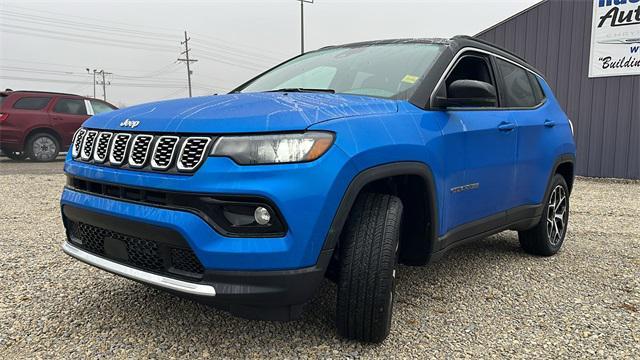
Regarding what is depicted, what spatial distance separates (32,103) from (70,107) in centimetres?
81

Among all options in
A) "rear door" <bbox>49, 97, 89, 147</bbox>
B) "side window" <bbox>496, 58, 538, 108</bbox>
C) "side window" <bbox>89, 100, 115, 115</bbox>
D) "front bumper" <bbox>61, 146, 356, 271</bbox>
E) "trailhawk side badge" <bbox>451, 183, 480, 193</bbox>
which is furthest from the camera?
"side window" <bbox>89, 100, 115, 115</bbox>

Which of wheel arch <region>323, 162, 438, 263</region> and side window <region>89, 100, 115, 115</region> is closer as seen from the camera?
wheel arch <region>323, 162, 438, 263</region>

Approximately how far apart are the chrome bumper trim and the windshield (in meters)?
1.50

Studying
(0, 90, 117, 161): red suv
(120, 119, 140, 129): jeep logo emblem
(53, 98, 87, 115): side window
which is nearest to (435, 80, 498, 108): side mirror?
(120, 119, 140, 129): jeep logo emblem

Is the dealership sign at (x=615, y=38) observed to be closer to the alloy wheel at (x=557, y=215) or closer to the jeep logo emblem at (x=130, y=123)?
the alloy wheel at (x=557, y=215)

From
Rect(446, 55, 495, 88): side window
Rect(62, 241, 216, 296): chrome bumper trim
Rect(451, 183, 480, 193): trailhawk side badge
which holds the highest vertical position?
Rect(446, 55, 495, 88): side window

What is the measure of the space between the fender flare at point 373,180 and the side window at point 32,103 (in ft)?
38.2

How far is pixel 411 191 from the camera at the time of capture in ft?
9.18

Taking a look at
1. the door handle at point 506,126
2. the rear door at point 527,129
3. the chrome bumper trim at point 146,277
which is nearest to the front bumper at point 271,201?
the chrome bumper trim at point 146,277

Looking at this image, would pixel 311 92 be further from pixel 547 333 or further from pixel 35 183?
pixel 35 183

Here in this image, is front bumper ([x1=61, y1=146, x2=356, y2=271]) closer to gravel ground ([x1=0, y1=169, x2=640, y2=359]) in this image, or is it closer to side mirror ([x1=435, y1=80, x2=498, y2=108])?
gravel ground ([x1=0, y1=169, x2=640, y2=359])

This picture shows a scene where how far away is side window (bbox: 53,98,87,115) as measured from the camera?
12.1m

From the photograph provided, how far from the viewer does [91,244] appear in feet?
8.39

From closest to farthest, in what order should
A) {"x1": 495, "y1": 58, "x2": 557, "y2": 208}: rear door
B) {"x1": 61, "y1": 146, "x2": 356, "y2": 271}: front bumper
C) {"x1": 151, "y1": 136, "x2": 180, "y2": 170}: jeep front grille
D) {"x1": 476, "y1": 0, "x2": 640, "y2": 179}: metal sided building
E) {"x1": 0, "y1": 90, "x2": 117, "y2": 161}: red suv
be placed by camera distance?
{"x1": 61, "y1": 146, "x2": 356, "y2": 271}: front bumper < {"x1": 151, "y1": 136, "x2": 180, "y2": 170}: jeep front grille < {"x1": 495, "y1": 58, "x2": 557, "y2": 208}: rear door < {"x1": 476, "y1": 0, "x2": 640, "y2": 179}: metal sided building < {"x1": 0, "y1": 90, "x2": 117, "y2": 161}: red suv
